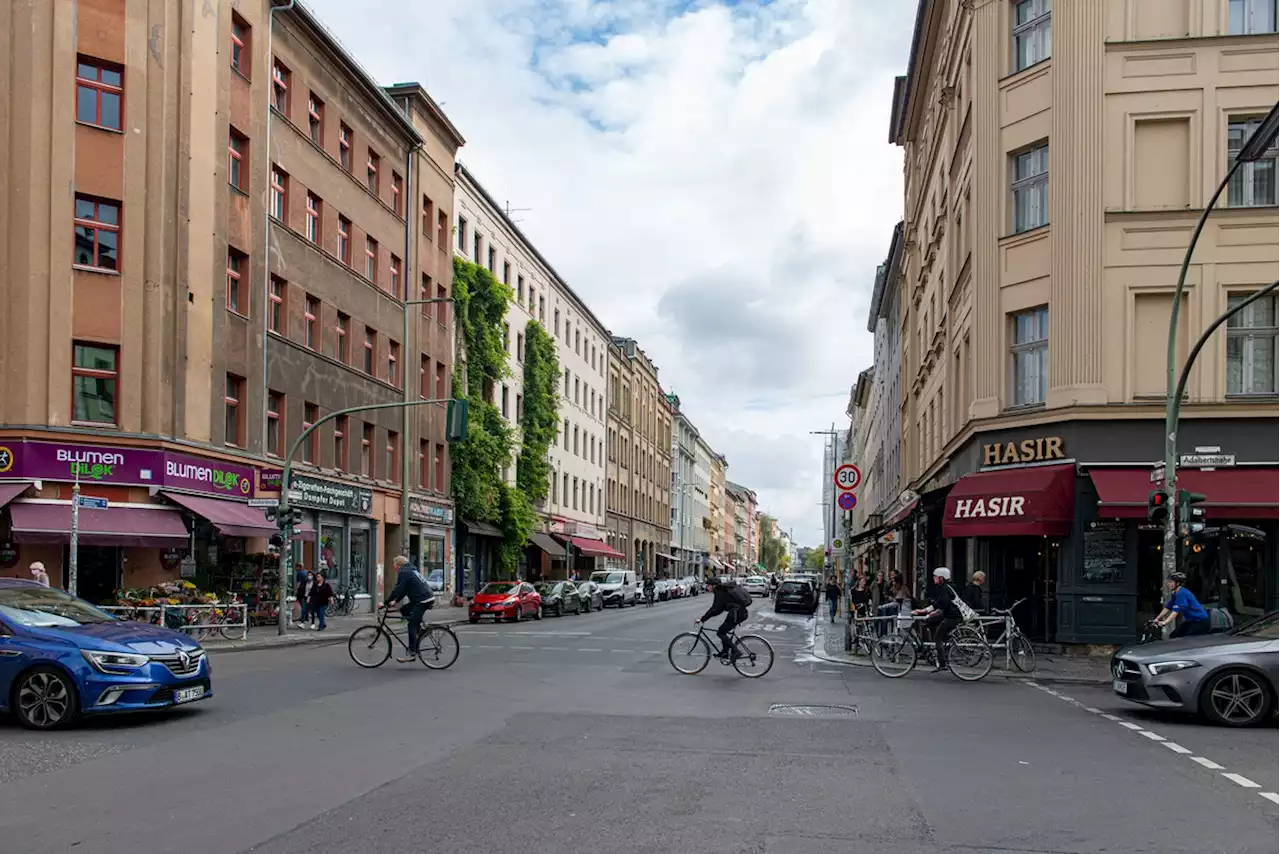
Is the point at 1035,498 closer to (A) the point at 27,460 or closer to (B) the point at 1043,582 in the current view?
(B) the point at 1043,582

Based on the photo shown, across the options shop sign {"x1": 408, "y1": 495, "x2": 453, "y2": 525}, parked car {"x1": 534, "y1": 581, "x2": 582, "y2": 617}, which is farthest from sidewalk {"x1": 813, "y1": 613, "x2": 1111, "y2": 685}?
shop sign {"x1": 408, "y1": 495, "x2": 453, "y2": 525}

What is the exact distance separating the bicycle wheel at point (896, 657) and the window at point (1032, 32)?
40.4 ft

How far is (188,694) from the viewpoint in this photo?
494 inches

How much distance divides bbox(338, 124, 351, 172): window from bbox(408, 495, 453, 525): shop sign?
11393 mm

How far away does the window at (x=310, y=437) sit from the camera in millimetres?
35312

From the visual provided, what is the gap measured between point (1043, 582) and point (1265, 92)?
10.2m

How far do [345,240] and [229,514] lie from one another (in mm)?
12286

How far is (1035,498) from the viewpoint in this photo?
22609mm

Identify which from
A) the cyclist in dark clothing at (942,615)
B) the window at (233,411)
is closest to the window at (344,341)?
the window at (233,411)

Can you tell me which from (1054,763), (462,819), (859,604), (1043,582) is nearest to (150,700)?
(462,819)

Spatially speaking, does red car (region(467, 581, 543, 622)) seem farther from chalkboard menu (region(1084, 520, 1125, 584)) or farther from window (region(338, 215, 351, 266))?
chalkboard menu (region(1084, 520, 1125, 584))

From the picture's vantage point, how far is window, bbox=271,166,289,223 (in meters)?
33.6

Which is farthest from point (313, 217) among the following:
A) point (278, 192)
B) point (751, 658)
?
point (751, 658)

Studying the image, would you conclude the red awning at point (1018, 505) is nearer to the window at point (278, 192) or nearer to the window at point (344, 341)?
the window at point (278, 192)
